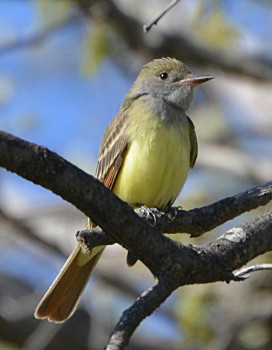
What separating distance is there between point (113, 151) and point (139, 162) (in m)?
0.33

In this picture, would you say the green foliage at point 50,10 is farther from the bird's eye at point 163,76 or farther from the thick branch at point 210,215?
the thick branch at point 210,215

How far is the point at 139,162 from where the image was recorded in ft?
17.1

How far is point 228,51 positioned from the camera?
8516 mm

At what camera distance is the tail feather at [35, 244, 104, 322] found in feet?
16.5

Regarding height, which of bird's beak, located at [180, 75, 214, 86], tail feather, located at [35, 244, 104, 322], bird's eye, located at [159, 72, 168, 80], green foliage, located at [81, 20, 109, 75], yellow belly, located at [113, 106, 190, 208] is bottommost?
tail feather, located at [35, 244, 104, 322]

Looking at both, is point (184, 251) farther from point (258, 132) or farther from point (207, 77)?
point (258, 132)

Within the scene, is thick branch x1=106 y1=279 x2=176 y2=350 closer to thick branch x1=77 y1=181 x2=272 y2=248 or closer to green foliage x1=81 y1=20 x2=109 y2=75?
thick branch x1=77 y1=181 x2=272 y2=248

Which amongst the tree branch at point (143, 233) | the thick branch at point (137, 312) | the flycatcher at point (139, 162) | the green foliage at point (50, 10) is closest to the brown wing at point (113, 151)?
the flycatcher at point (139, 162)

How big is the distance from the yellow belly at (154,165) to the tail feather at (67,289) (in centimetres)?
49

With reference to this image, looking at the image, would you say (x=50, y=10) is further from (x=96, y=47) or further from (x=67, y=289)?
(x=67, y=289)

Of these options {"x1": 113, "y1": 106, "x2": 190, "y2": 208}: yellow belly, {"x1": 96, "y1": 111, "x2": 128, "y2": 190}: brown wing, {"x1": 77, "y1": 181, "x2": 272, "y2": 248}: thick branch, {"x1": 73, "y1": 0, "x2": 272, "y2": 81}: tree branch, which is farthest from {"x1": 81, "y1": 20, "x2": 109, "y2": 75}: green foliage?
{"x1": 77, "y1": 181, "x2": 272, "y2": 248}: thick branch

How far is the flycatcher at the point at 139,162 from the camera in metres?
5.14

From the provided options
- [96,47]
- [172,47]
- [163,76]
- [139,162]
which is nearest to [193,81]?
[163,76]

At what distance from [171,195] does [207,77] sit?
3.31 ft
